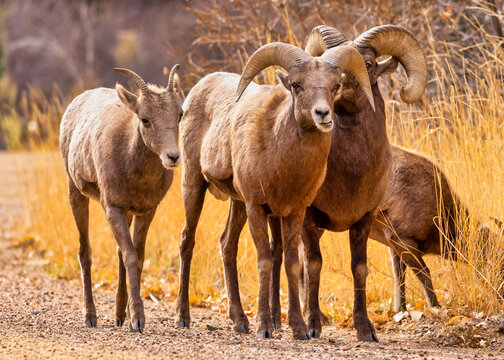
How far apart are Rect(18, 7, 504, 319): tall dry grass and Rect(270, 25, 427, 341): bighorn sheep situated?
0.71m

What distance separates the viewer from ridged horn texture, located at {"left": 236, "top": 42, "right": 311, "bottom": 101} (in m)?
5.74

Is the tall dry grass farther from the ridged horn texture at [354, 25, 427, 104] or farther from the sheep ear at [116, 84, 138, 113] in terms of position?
the sheep ear at [116, 84, 138, 113]

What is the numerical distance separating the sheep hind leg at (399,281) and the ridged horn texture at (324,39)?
203 centimetres

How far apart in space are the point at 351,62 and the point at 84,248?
9.82ft

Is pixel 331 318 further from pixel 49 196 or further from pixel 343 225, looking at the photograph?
pixel 49 196

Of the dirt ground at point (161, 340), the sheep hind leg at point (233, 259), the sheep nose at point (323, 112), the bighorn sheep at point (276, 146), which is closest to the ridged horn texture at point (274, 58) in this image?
the bighorn sheep at point (276, 146)

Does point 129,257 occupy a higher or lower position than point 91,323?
higher

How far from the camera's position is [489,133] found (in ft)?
23.1

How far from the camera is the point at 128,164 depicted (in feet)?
21.9

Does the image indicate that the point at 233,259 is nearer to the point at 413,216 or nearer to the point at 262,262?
the point at 262,262

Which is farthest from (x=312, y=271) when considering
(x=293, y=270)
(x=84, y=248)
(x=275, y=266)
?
(x=84, y=248)

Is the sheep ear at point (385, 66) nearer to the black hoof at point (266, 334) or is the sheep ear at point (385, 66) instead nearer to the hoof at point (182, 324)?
the black hoof at point (266, 334)

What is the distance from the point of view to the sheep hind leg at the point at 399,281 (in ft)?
23.6

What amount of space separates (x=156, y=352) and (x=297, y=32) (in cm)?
642
